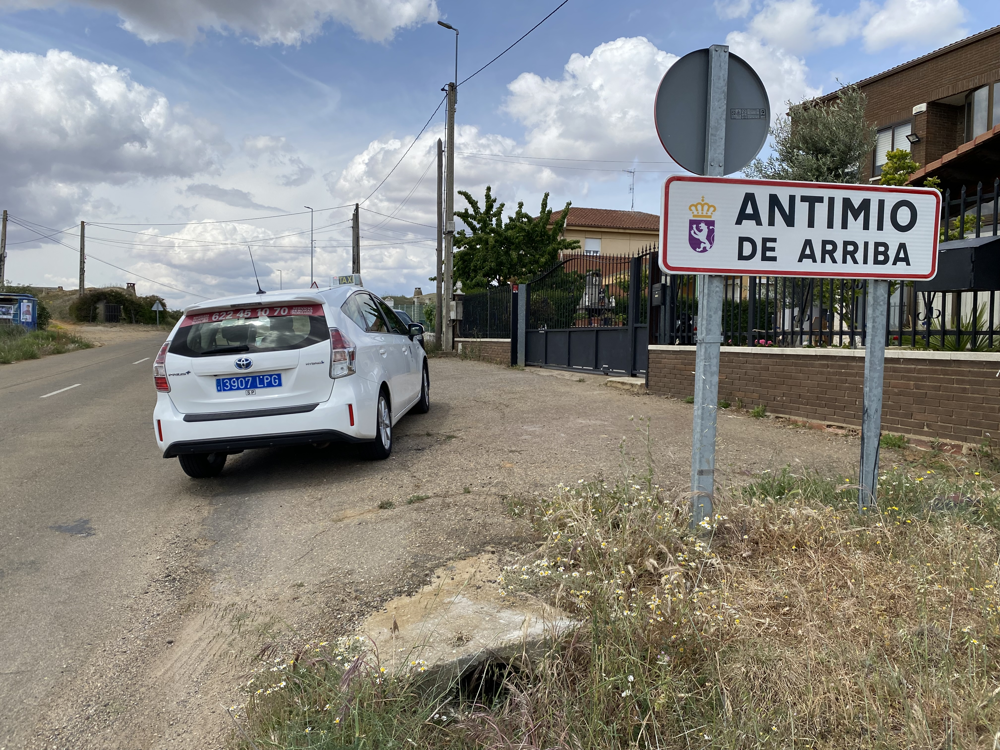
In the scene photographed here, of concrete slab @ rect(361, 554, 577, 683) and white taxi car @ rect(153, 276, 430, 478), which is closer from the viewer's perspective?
concrete slab @ rect(361, 554, 577, 683)

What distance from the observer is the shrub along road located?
115 inches

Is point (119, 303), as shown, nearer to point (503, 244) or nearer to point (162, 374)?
point (503, 244)

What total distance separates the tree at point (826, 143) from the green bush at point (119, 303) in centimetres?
4898

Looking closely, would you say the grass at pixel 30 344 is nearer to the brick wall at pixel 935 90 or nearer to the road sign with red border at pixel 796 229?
the road sign with red border at pixel 796 229

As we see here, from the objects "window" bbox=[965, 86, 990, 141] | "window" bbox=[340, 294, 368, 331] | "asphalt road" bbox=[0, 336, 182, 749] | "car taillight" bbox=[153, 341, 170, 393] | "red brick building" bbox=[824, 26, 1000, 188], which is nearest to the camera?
"asphalt road" bbox=[0, 336, 182, 749]

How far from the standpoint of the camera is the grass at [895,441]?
6.60m

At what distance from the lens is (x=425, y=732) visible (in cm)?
241

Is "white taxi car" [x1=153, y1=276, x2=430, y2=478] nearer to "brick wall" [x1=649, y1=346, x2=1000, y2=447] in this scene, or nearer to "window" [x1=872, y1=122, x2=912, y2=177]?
"brick wall" [x1=649, y1=346, x2=1000, y2=447]

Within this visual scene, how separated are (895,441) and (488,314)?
15094 mm

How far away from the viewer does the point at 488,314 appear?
21000 millimetres

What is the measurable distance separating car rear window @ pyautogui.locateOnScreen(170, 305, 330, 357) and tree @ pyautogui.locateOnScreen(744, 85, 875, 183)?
13.5 m

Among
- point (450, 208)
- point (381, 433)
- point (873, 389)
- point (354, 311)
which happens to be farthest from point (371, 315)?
point (450, 208)

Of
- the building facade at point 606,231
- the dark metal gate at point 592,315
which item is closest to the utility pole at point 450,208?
the dark metal gate at point 592,315

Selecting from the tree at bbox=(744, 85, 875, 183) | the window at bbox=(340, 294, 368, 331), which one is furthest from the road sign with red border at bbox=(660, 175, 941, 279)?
the tree at bbox=(744, 85, 875, 183)
